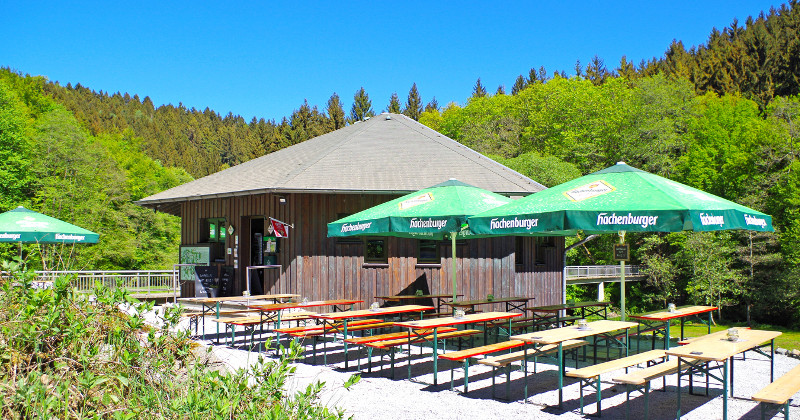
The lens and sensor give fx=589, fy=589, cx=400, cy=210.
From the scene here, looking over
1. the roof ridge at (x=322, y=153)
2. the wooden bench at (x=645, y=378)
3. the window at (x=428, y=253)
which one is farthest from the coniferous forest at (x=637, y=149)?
the wooden bench at (x=645, y=378)

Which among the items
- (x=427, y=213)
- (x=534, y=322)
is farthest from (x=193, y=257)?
(x=534, y=322)

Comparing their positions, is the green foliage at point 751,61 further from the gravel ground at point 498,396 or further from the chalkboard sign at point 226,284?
the gravel ground at point 498,396

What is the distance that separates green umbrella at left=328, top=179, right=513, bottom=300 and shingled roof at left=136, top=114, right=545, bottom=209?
174 inches

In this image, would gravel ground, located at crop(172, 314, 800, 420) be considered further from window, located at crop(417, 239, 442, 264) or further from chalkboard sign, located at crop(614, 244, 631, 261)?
window, located at crop(417, 239, 442, 264)

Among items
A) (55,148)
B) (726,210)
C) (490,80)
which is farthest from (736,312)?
(490,80)

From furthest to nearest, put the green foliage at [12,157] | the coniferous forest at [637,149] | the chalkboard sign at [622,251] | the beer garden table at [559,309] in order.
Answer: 1. the green foliage at [12,157]
2. the coniferous forest at [637,149]
3. the beer garden table at [559,309]
4. the chalkboard sign at [622,251]

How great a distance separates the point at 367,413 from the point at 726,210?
431cm

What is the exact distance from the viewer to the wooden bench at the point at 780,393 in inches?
175

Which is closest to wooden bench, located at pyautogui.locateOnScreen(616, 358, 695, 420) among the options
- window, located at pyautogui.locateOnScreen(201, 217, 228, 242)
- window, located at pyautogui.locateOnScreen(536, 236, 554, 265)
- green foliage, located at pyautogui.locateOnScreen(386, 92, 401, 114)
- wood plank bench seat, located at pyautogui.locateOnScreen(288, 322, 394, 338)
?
wood plank bench seat, located at pyautogui.locateOnScreen(288, 322, 394, 338)

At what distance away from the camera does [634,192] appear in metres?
6.59

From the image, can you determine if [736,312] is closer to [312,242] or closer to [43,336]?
[312,242]

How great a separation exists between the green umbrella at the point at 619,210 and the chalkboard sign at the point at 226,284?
31.1ft

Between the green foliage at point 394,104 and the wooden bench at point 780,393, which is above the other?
the green foliage at point 394,104

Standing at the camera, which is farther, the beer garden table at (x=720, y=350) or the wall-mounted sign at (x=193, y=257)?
Result: the wall-mounted sign at (x=193, y=257)
